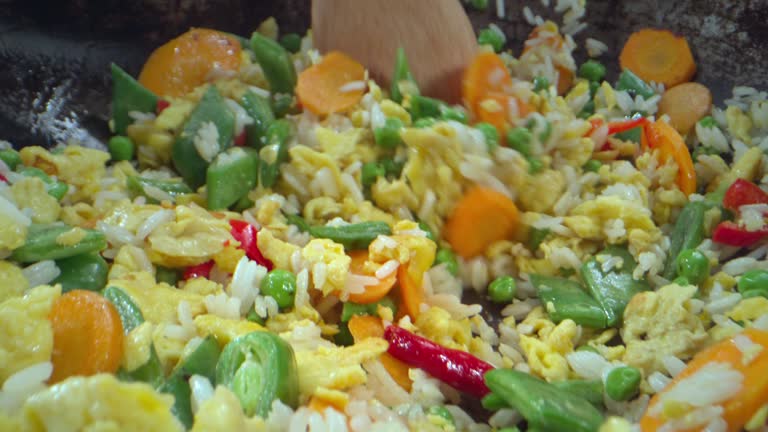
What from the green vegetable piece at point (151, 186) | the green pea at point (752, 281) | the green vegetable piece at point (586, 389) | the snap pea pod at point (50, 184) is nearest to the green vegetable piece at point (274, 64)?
the green vegetable piece at point (151, 186)

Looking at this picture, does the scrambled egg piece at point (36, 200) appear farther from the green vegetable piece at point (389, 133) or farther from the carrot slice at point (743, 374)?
the carrot slice at point (743, 374)

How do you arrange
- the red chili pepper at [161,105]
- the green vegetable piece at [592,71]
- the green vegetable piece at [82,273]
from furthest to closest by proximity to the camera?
the green vegetable piece at [592,71] < the red chili pepper at [161,105] < the green vegetable piece at [82,273]

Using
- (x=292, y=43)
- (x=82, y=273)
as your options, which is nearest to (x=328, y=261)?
(x=82, y=273)

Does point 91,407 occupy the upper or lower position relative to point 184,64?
upper

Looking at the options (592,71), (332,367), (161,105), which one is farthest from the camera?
(592,71)

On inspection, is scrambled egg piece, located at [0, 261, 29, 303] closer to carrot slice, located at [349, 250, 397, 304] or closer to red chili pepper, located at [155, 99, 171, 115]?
carrot slice, located at [349, 250, 397, 304]

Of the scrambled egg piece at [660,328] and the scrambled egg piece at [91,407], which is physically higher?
the scrambled egg piece at [91,407]

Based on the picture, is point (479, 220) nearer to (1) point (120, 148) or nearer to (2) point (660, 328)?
(2) point (660, 328)
